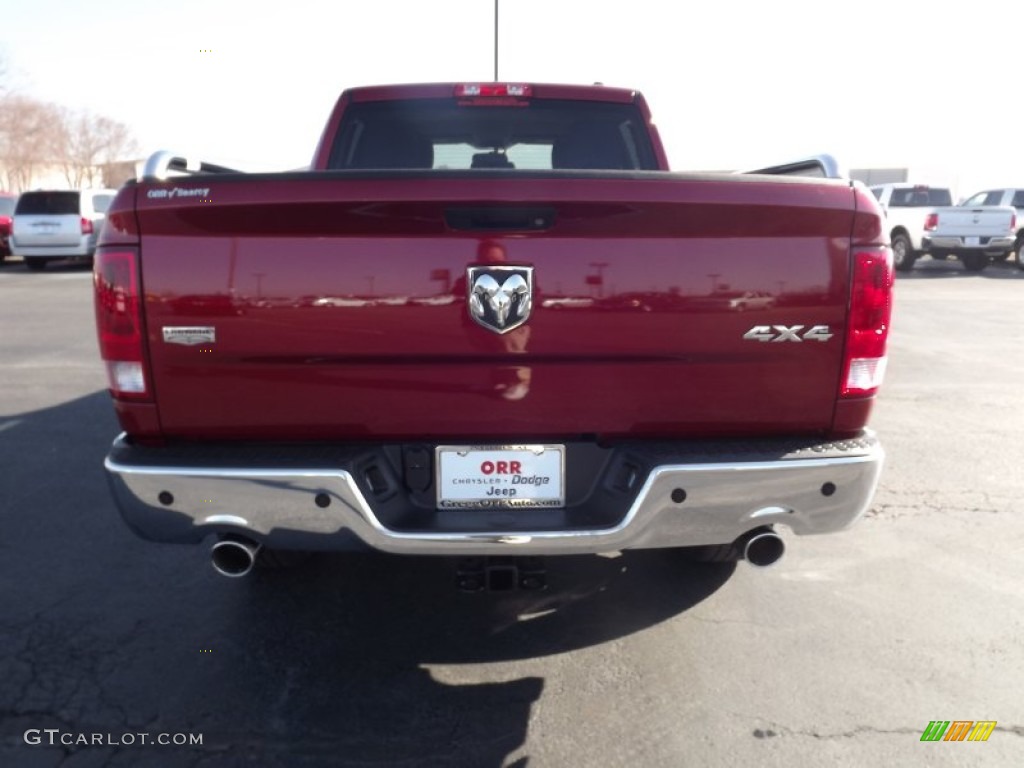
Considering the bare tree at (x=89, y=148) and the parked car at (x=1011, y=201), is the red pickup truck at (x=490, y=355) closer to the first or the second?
the parked car at (x=1011, y=201)

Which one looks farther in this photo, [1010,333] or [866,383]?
[1010,333]

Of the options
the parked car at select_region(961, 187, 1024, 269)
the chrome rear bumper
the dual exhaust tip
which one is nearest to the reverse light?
the chrome rear bumper

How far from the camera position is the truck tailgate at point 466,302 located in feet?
8.17

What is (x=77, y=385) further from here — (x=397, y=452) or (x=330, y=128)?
(x=397, y=452)

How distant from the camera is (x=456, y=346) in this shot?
254 centimetres

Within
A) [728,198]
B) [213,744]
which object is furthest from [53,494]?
[728,198]

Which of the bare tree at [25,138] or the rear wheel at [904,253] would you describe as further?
the bare tree at [25,138]

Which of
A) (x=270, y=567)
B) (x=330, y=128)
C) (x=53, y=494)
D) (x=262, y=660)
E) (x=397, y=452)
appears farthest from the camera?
(x=53, y=494)

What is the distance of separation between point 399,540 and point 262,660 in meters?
1.03

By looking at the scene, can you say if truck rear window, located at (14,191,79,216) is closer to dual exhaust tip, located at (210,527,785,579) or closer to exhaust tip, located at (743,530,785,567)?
dual exhaust tip, located at (210,527,785,579)

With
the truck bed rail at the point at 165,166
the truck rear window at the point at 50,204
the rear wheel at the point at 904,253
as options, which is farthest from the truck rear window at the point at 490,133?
the rear wheel at the point at 904,253

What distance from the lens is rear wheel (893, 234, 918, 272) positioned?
2109cm

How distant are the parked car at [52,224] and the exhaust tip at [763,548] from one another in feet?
64.5

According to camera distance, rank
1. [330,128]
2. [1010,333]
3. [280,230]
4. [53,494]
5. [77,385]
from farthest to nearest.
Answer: [1010,333]
[77,385]
[53,494]
[330,128]
[280,230]
